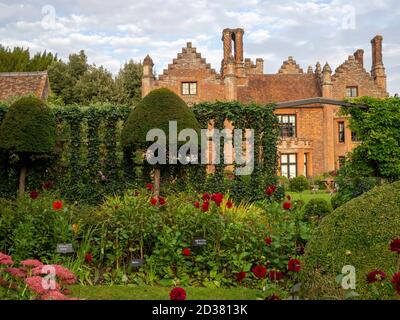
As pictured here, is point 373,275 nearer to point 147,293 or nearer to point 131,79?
point 147,293

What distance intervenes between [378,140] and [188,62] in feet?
62.2

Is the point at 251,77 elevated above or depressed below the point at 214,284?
above

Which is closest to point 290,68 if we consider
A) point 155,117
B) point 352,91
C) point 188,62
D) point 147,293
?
point 352,91

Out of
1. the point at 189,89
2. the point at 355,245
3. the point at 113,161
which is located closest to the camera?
the point at 355,245

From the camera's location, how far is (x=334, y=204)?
11875 millimetres

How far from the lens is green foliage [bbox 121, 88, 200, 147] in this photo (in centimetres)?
1050

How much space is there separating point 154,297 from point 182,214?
6.15 ft

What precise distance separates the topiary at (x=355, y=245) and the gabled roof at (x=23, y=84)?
69.5 ft

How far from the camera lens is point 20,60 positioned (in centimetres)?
4309

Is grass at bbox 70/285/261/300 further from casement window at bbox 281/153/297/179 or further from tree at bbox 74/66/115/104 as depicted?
tree at bbox 74/66/115/104

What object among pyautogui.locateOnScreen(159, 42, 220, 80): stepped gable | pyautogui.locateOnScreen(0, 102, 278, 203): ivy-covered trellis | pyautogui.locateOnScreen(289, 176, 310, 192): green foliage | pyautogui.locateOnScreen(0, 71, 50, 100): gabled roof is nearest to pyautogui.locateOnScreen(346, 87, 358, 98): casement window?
pyautogui.locateOnScreen(289, 176, 310, 192): green foliage

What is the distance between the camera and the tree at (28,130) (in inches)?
419
